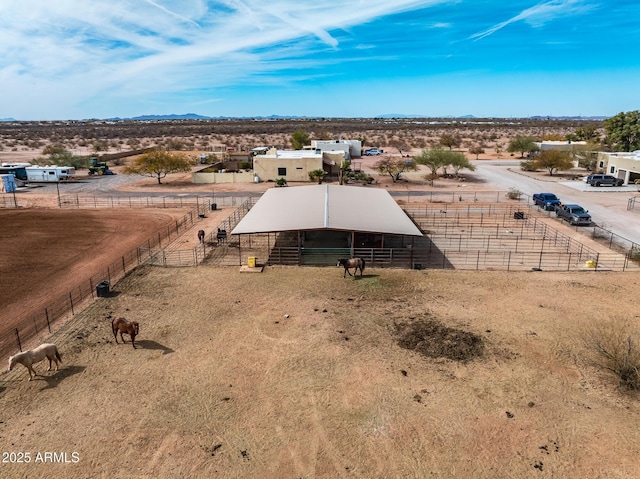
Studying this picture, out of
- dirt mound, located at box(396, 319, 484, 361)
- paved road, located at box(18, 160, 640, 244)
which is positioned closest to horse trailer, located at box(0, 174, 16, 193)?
paved road, located at box(18, 160, 640, 244)

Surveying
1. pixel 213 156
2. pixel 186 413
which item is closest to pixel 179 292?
pixel 186 413

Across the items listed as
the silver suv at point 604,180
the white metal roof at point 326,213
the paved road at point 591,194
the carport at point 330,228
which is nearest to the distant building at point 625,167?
the paved road at point 591,194

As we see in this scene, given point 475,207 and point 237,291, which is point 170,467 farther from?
point 475,207

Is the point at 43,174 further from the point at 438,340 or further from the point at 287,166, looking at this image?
the point at 438,340

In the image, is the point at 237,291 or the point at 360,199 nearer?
the point at 237,291

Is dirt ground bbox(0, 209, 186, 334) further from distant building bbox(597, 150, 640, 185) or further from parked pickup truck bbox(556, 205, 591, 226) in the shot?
distant building bbox(597, 150, 640, 185)
